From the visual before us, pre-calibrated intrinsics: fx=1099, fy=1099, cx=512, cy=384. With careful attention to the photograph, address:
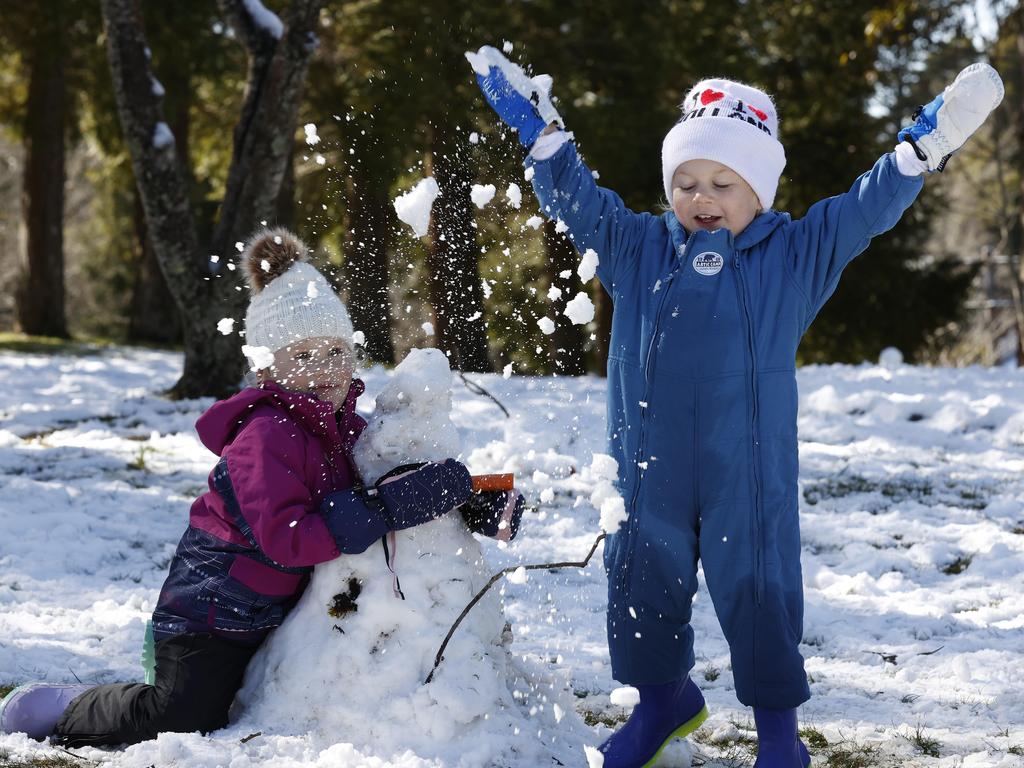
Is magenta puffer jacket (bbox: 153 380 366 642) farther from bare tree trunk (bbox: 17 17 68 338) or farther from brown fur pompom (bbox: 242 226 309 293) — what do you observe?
bare tree trunk (bbox: 17 17 68 338)

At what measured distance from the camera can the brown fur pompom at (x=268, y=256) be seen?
10.3 ft

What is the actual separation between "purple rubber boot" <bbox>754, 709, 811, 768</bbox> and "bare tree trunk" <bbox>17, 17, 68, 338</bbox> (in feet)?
50.1

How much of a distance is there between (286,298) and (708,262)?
1158 millimetres

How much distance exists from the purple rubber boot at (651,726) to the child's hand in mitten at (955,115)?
1459 mm

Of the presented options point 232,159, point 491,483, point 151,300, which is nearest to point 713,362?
point 491,483

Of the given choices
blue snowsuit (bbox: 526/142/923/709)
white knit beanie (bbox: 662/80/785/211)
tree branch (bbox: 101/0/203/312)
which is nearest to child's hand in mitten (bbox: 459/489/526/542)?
blue snowsuit (bbox: 526/142/923/709)

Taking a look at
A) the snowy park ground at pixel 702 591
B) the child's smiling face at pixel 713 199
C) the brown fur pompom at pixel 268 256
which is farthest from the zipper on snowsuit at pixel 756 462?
the brown fur pompom at pixel 268 256

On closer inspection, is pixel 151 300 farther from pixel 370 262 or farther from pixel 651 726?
pixel 651 726

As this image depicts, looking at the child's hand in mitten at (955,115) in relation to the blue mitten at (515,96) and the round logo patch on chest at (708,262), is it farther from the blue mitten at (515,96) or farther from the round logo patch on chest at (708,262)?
the blue mitten at (515,96)

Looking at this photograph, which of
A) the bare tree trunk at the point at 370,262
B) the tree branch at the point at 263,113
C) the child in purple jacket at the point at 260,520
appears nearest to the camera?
the child in purple jacket at the point at 260,520

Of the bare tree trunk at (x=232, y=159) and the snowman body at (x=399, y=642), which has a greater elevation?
the bare tree trunk at (x=232, y=159)

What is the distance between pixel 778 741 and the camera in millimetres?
2674

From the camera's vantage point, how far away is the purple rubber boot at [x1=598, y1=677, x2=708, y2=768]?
110 inches

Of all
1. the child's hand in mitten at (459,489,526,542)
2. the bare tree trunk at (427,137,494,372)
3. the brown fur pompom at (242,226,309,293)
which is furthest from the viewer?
the bare tree trunk at (427,137,494,372)
